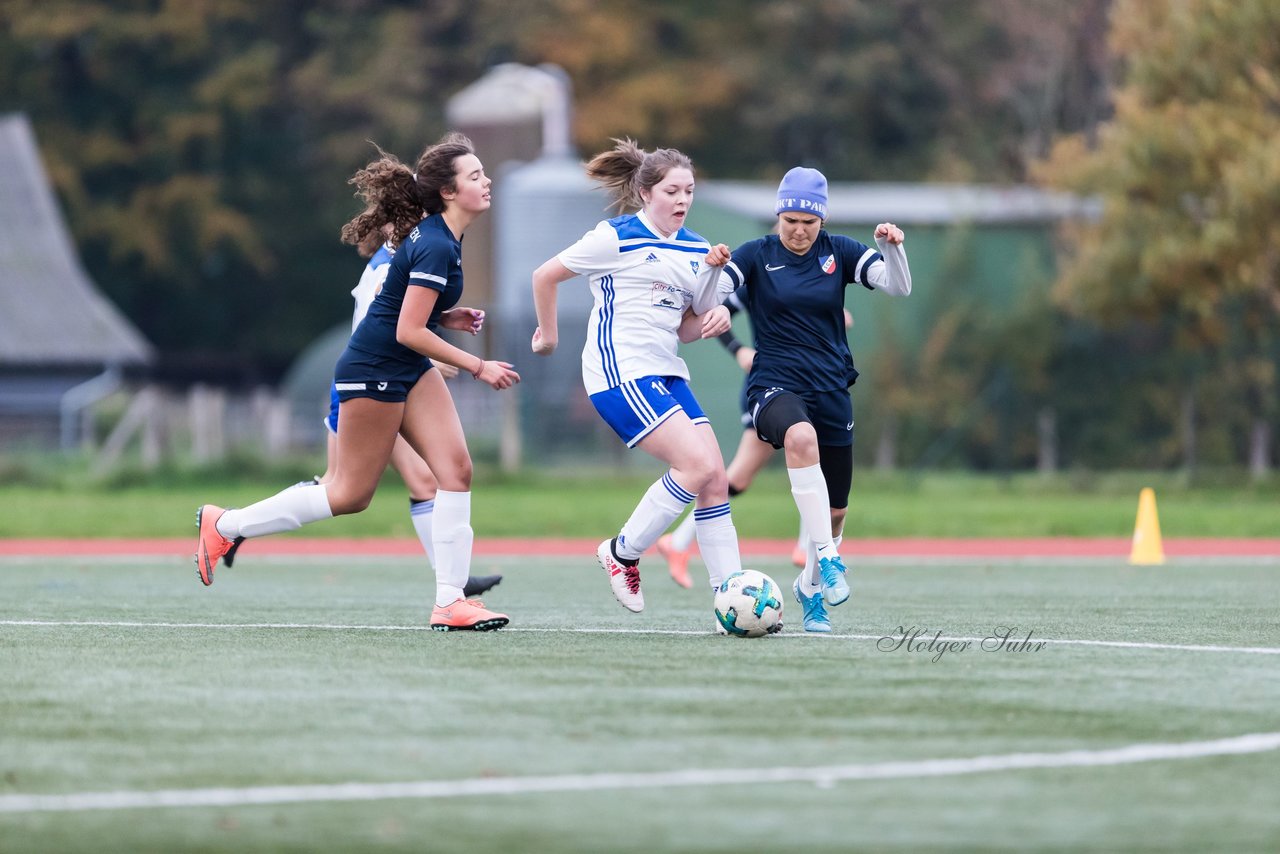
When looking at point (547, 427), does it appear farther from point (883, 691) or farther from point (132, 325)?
point (132, 325)

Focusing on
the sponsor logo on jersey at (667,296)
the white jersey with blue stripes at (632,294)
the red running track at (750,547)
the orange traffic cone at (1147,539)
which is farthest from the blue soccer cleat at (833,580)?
the red running track at (750,547)

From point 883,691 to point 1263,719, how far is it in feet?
3.94

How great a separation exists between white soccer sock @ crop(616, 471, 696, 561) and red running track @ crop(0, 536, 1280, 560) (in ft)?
25.8

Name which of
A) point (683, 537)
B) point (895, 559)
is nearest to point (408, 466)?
point (683, 537)

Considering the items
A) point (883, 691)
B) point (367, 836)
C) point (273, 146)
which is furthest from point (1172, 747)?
point (273, 146)

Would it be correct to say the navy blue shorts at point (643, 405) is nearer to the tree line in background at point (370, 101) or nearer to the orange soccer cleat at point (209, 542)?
the orange soccer cleat at point (209, 542)

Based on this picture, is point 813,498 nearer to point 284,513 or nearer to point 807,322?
point 807,322

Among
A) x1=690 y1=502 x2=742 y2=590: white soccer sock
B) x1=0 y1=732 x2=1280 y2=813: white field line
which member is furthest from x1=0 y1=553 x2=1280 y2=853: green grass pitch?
x1=690 y1=502 x2=742 y2=590: white soccer sock

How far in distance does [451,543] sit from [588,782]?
356cm

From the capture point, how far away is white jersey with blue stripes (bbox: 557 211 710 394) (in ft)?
Answer: 28.1

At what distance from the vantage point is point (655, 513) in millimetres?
8430

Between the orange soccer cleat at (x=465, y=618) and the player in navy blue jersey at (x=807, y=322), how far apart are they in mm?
1346

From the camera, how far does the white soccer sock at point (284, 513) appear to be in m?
8.72

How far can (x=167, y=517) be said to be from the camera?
66.3ft
